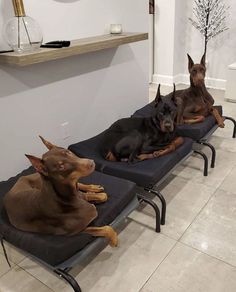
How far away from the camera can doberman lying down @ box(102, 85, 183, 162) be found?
2.21m

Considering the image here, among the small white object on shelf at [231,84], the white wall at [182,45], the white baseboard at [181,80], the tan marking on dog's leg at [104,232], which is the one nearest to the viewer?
the tan marking on dog's leg at [104,232]

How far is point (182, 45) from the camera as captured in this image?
4.88m

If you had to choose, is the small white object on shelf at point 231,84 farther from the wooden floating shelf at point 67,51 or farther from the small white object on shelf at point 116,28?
the small white object on shelf at point 116,28

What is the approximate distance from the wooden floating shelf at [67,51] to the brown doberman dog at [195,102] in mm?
585

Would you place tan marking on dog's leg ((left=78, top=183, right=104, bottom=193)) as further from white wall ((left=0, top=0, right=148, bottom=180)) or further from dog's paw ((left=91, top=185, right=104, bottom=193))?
white wall ((left=0, top=0, right=148, bottom=180))

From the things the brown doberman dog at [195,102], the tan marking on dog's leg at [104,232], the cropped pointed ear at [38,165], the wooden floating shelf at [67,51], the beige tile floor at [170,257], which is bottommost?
the beige tile floor at [170,257]

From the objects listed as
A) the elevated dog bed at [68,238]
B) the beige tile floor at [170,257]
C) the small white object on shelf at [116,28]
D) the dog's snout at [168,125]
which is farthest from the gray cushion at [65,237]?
the small white object on shelf at [116,28]

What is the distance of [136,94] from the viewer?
10.8 ft

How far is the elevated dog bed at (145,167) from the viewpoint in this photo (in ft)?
6.61

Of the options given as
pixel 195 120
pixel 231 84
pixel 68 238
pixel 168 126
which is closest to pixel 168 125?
pixel 168 126

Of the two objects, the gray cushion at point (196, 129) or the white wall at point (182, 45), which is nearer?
the gray cushion at point (196, 129)

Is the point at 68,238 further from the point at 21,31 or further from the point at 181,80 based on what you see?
the point at 181,80

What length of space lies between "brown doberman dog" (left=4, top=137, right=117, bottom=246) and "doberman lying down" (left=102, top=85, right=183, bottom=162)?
58 cm

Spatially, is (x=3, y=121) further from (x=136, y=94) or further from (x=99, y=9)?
(x=136, y=94)
